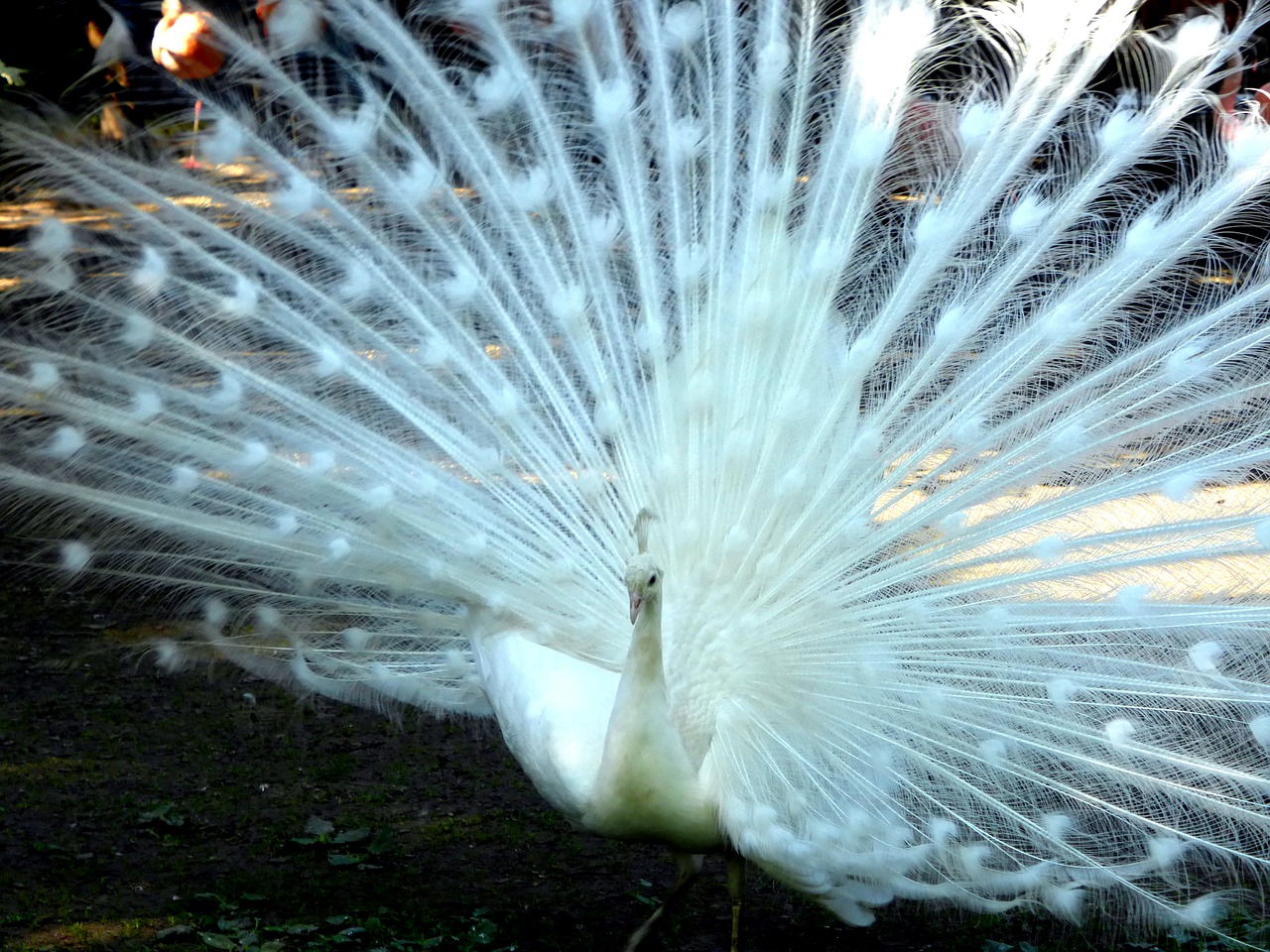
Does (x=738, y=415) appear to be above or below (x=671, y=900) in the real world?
above

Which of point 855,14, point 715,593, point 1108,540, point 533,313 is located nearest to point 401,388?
point 533,313

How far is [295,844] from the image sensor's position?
157 inches

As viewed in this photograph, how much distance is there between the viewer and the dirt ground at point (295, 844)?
3.62m

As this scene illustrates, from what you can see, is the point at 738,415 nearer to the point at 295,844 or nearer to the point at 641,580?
the point at 641,580

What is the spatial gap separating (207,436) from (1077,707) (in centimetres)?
215

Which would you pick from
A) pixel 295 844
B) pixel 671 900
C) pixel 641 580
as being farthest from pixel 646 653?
pixel 295 844

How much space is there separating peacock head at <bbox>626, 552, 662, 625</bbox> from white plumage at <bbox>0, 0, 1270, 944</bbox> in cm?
7

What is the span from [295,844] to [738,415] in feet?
5.69

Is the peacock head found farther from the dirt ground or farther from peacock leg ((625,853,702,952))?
the dirt ground

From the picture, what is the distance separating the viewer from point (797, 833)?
297 cm

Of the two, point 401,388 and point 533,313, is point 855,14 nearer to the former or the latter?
point 533,313

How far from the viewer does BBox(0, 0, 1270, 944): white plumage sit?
3.12 metres

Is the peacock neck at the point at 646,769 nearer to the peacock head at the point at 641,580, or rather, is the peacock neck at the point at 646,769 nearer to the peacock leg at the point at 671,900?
the peacock head at the point at 641,580

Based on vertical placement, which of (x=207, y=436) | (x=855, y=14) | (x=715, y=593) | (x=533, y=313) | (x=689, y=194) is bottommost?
(x=715, y=593)
